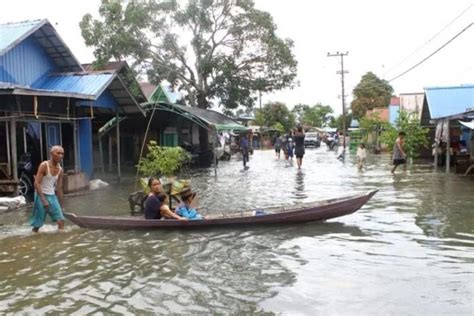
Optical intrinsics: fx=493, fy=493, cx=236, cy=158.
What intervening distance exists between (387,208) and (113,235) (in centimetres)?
610

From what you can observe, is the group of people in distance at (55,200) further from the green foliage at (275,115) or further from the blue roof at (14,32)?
the green foliage at (275,115)

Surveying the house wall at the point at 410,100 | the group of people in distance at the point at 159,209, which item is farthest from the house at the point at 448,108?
Answer: the group of people in distance at the point at 159,209

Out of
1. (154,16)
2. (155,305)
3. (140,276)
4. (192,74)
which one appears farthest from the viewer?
(192,74)

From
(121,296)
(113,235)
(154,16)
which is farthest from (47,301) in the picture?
(154,16)

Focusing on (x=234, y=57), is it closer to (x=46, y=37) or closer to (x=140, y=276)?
(x=46, y=37)

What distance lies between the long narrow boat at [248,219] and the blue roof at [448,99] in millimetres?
13546

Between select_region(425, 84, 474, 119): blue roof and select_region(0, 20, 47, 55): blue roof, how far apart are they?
15979mm

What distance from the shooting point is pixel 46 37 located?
16469 millimetres

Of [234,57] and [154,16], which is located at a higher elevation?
[154,16]

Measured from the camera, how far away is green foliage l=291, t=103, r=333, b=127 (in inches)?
3410

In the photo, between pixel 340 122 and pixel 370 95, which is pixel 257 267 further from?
pixel 340 122

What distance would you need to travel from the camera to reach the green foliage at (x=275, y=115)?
192 ft

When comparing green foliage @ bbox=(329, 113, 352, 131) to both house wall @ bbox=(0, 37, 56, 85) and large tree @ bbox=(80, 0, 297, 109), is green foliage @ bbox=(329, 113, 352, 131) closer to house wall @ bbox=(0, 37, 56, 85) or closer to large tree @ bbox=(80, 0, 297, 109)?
large tree @ bbox=(80, 0, 297, 109)

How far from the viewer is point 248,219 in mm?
9031
